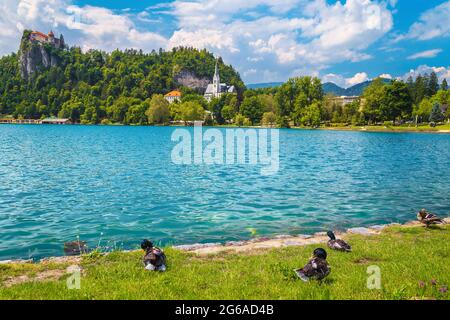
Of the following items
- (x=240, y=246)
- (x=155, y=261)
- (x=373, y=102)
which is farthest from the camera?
(x=373, y=102)

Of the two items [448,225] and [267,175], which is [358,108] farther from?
[448,225]

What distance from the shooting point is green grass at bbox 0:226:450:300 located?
862 centimetres

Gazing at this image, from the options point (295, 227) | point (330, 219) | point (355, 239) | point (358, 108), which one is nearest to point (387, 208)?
point (330, 219)

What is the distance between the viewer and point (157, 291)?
28.9 feet

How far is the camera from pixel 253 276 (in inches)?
401

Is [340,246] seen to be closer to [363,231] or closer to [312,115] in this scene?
[363,231]

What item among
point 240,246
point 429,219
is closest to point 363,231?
point 429,219

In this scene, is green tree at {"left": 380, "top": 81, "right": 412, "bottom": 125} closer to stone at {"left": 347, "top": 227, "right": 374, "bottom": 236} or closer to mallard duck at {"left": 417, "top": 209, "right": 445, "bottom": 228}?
mallard duck at {"left": 417, "top": 209, "right": 445, "bottom": 228}

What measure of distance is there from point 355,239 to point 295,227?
4.79 metres

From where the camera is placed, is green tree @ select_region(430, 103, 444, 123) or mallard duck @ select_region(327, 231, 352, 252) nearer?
mallard duck @ select_region(327, 231, 352, 252)

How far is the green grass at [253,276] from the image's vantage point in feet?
28.3

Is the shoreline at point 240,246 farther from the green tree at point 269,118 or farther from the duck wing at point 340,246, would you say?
the green tree at point 269,118

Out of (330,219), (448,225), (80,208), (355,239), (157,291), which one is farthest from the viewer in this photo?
(80,208)

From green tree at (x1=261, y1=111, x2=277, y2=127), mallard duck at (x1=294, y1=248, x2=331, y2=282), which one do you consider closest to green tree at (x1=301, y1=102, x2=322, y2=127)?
green tree at (x1=261, y1=111, x2=277, y2=127)
